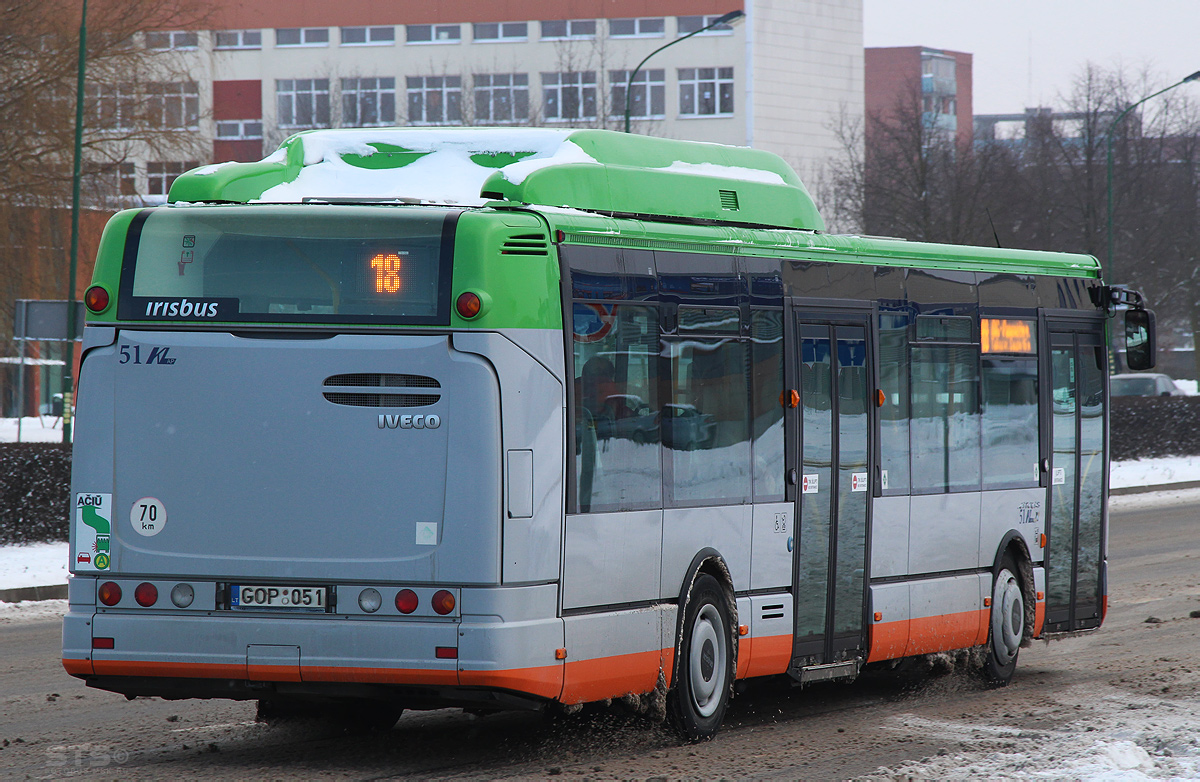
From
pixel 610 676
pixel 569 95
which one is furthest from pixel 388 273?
pixel 569 95

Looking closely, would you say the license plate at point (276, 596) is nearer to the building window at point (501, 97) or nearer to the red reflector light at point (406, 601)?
the red reflector light at point (406, 601)

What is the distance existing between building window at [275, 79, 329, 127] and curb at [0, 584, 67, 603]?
52.1 m

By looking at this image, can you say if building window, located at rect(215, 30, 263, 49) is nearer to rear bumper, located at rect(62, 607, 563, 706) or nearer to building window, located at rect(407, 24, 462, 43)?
building window, located at rect(407, 24, 462, 43)

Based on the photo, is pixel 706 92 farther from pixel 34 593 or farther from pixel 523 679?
pixel 523 679

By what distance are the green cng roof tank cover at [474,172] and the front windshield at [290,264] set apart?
33 centimetres

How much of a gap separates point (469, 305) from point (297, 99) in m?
71.4

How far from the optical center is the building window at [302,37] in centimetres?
7794

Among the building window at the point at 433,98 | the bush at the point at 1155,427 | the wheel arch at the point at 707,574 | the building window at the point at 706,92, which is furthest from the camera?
the building window at the point at 706,92

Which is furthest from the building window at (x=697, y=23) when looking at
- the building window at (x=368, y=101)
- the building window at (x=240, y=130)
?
the building window at (x=240, y=130)

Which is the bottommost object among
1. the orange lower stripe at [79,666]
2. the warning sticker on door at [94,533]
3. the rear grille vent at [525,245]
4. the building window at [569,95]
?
the orange lower stripe at [79,666]

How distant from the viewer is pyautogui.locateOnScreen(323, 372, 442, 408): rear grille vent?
7.45 meters

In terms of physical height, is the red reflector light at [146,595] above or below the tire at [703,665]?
above

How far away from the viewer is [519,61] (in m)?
76.1

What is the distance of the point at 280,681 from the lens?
748cm
